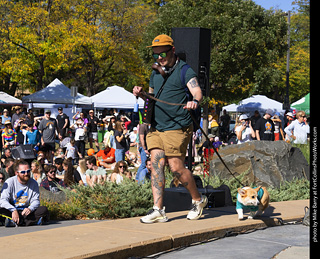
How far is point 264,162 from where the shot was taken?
11.6 meters

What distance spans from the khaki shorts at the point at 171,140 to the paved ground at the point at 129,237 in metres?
0.84

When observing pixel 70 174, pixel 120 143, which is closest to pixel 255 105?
pixel 120 143

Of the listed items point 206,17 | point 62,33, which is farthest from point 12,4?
point 206,17

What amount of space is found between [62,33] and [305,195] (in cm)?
2999

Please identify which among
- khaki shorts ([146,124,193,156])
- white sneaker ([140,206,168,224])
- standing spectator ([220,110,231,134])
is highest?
standing spectator ([220,110,231,134])

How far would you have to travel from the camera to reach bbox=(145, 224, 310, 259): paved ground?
5602 millimetres

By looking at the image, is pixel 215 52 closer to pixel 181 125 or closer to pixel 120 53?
pixel 120 53

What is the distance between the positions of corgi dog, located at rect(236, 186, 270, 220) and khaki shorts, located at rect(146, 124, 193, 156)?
37.2 inches

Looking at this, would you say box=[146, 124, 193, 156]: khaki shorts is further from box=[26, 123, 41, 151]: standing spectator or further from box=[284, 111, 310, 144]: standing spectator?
box=[26, 123, 41, 151]: standing spectator

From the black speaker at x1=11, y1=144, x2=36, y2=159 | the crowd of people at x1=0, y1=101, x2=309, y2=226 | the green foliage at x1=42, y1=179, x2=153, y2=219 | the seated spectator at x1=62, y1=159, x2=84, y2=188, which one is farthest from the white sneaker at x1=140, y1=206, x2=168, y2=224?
the black speaker at x1=11, y1=144, x2=36, y2=159

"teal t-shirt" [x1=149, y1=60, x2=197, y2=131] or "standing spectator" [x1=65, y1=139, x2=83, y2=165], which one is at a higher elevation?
"teal t-shirt" [x1=149, y1=60, x2=197, y2=131]

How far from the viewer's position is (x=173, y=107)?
6605 millimetres

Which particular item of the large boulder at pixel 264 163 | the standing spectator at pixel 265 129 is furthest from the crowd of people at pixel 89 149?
the large boulder at pixel 264 163
